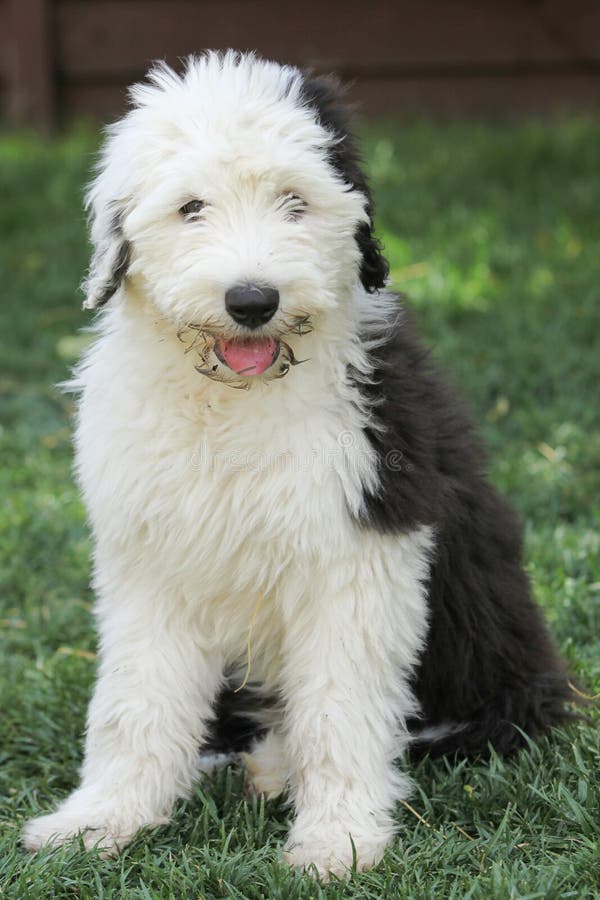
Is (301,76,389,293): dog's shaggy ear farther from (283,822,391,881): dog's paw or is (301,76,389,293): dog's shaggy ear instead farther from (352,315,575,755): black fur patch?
(283,822,391,881): dog's paw

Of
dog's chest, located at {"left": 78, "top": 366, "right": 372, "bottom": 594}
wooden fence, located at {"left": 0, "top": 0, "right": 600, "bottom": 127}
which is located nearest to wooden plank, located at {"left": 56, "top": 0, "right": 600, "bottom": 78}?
wooden fence, located at {"left": 0, "top": 0, "right": 600, "bottom": 127}

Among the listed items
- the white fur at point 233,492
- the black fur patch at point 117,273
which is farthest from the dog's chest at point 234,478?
the black fur patch at point 117,273

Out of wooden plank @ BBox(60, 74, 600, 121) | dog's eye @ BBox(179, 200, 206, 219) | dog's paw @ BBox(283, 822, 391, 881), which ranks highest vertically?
wooden plank @ BBox(60, 74, 600, 121)

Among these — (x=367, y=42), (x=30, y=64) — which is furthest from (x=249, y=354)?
(x=30, y=64)

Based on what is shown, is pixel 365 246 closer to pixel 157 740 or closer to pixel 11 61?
pixel 157 740

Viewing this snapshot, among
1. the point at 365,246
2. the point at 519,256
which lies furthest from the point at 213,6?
the point at 365,246

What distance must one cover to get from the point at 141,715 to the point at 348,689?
50 centimetres

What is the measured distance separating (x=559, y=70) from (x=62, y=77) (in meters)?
3.50

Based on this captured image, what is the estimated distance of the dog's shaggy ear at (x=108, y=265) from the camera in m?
2.65

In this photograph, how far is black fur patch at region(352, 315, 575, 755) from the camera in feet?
9.61

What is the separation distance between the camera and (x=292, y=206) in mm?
2586

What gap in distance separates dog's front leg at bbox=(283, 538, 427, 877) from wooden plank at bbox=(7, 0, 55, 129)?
6856 mm

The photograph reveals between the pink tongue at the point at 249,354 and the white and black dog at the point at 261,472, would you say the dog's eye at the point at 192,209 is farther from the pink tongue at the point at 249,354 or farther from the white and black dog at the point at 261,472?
the pink tongue at the point at 249,354

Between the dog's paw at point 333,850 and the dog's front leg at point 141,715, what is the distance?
366 mm
